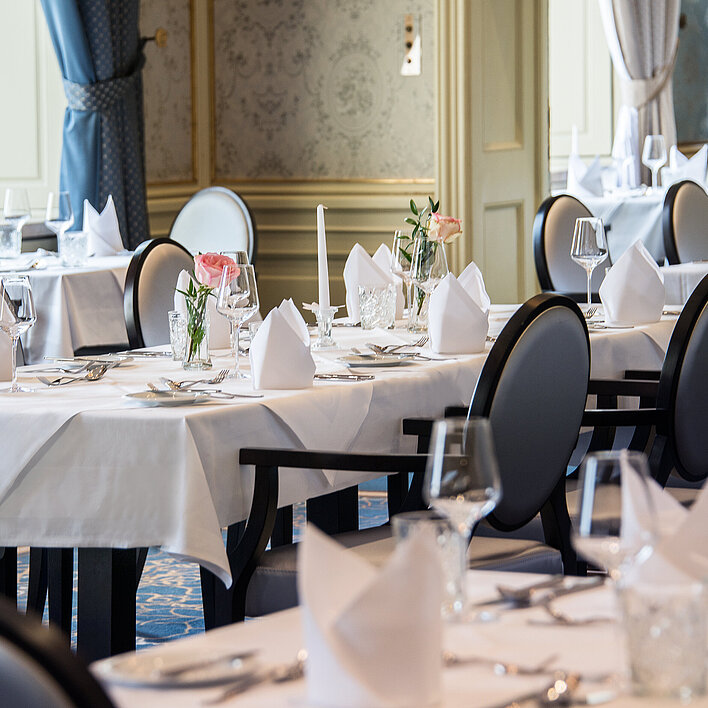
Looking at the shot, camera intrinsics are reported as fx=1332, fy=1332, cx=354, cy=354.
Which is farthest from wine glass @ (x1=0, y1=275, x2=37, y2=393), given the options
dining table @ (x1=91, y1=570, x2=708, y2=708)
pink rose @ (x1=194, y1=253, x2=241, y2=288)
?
dining table @ (x1=91, y1=570, x2=708, y2=708)

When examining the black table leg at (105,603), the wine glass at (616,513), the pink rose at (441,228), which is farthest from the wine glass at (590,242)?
the wine glass at (616,513)

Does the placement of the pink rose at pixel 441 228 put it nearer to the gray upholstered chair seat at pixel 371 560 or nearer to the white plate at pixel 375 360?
the white plate at pixel 375 360

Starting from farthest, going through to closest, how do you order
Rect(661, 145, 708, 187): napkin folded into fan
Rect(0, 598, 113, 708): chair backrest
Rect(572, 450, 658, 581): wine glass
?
Rect(661, 145, 708, 187): napkin folded into fan < Rect(572, 450, 658, 581): wine glass < Rect(0, 598, 113, 708): chair backrest

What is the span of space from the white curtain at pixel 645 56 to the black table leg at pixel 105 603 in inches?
273

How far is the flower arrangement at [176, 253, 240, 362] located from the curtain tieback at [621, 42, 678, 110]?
21.3ft

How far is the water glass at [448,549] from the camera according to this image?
1.21m

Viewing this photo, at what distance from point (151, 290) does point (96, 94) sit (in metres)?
2.65

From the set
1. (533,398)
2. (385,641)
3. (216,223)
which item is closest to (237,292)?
(533,398)

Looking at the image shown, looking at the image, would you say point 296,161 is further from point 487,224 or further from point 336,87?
point 487,224

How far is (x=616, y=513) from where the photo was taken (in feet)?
3.92

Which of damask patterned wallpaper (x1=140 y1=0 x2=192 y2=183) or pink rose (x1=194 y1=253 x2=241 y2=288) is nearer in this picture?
pink rose (x1=194 y1=253 x2=241 y2=288)

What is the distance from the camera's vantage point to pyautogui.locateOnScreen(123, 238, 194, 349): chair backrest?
12.0ft

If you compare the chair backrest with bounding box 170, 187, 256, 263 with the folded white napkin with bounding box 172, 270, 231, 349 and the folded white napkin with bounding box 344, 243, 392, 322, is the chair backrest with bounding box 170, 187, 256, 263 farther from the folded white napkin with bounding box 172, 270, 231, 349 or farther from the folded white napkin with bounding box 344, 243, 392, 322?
the folded white napkin with bounding box 172, 270, 231, 349

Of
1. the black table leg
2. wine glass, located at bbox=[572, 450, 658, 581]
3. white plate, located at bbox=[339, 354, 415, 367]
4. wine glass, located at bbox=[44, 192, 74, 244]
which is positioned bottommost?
the black table leg
